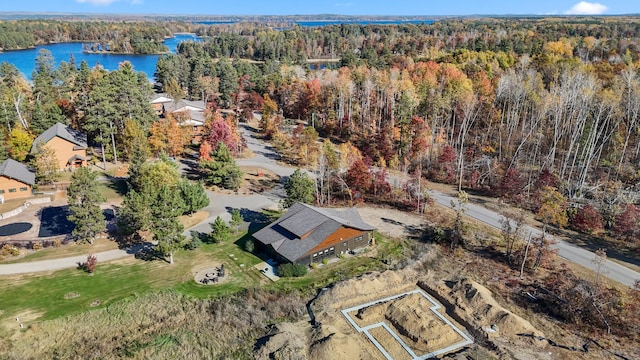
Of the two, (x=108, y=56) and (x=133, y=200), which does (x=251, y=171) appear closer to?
(x=133, y=200)

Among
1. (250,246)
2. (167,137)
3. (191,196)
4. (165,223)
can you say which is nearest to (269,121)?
(167,137)

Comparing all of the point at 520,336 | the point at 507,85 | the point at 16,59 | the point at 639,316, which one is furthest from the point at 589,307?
the point at 16,59

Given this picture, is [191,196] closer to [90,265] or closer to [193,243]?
[193,243]

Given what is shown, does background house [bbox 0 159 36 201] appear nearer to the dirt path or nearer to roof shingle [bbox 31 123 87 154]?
roof shingle [bbox 31 123 87 154]

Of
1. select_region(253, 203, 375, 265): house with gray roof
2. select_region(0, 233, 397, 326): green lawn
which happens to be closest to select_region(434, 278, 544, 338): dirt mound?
select_region(0, 233, 397, 326): green lawn

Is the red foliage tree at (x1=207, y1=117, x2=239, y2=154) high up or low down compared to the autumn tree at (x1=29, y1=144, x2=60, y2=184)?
up

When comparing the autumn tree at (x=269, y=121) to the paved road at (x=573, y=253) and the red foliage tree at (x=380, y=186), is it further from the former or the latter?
the paved road at (x=573, y=253)
